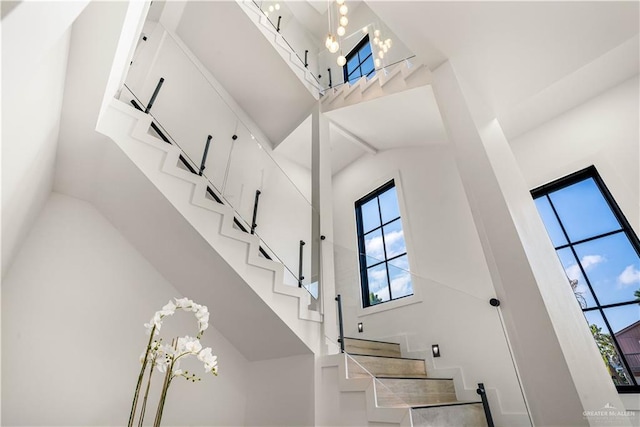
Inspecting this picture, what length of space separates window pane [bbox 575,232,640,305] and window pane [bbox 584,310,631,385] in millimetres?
163

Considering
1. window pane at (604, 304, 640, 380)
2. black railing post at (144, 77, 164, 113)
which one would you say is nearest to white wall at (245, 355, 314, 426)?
window pane at (604, 304, 640, 380)

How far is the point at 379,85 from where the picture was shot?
364 centimetres

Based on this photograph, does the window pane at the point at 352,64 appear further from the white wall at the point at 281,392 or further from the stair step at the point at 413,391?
the stair step at the point at 413,391

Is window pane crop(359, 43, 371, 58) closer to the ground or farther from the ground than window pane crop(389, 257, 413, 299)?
farther from the ground

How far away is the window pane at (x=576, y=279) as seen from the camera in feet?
9.13

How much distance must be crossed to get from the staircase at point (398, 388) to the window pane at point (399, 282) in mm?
454

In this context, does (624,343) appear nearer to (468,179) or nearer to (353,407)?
(468,179)

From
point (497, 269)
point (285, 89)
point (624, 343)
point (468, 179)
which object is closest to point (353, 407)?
point (497, 269)

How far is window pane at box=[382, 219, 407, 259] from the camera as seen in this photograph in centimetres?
420

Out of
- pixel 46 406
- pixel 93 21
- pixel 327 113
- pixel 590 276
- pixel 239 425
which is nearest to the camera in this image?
pixel 93 21

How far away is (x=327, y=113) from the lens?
14.2 ft

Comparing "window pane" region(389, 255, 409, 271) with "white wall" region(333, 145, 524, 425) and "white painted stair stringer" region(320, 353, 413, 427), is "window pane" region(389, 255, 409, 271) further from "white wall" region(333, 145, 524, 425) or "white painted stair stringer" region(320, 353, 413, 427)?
"white painted stair stringer" region(320, 353, 413, 427)

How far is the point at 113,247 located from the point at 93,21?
2.23m

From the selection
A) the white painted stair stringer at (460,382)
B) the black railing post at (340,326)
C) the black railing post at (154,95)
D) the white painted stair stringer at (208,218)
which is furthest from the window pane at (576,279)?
the black railing post at (154,95)
